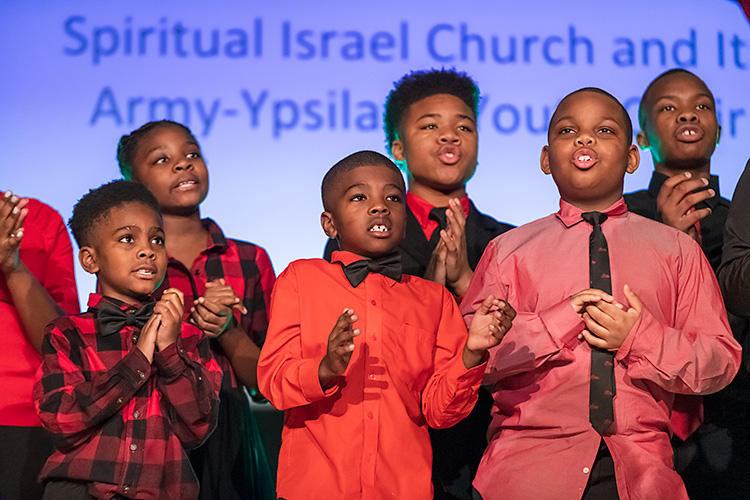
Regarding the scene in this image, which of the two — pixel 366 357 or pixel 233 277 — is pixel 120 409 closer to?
pixel 366 357

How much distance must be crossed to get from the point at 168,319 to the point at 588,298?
3.72 ft

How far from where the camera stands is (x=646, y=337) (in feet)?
7.33

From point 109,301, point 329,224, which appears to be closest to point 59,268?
point 109,301

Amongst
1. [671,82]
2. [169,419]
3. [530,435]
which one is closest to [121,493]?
[169,419]

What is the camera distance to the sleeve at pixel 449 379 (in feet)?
7.58

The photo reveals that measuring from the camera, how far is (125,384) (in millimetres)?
2381

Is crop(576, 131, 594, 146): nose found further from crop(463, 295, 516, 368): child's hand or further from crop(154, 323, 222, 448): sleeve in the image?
crop(154, 323, 222, 448): sleeve

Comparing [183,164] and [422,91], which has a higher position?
[422,91]

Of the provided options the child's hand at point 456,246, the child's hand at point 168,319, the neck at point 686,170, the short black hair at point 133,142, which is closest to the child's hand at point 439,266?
the child's hand at point 456,246

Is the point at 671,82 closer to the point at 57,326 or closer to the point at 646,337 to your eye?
the point at 646,337

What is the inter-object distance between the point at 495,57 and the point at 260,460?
2287 millimetres

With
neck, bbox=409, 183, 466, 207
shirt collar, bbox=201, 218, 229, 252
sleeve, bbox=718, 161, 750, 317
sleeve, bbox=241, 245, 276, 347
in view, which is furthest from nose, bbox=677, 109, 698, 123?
shirt collar, bbox=201, 218, 229, 252

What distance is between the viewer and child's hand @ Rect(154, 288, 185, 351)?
2451 mm

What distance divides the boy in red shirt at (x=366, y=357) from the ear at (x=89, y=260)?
23.6 inches
